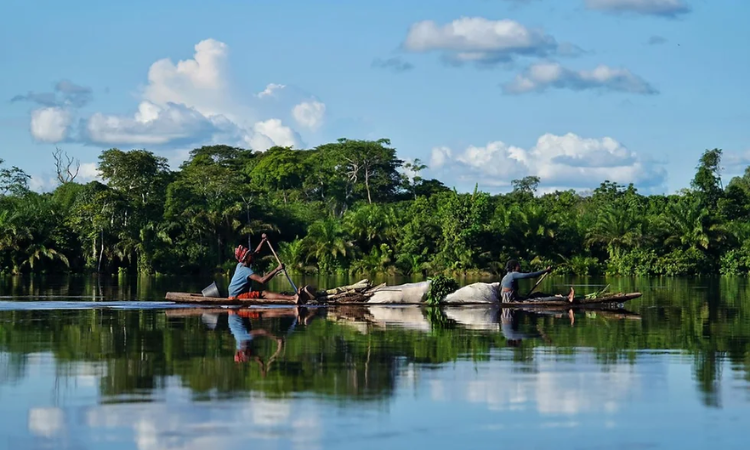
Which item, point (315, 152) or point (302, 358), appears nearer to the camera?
point (302, 358)

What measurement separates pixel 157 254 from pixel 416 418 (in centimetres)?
4194

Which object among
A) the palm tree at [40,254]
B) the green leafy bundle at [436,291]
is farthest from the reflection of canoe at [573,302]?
the palm tree at [40,254]

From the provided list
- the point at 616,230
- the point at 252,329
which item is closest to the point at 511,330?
the point at 252,329

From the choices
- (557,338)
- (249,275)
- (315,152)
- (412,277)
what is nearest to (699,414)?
(557,338)

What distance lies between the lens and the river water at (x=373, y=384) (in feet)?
28.0

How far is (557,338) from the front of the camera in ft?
51.7

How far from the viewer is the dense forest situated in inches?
1970

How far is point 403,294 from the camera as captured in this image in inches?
904

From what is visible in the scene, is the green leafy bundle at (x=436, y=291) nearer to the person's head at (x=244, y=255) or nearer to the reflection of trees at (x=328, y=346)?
the reflection of trees at (x=328, y=346)

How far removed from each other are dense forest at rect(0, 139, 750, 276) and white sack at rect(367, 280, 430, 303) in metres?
28.2

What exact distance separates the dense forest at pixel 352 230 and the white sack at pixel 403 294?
28.2 m

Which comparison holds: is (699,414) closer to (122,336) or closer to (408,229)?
(122,336)

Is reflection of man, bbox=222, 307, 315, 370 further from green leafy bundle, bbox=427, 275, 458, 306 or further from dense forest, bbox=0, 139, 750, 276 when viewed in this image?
dense forest, bbox=0, 139, 750, 276

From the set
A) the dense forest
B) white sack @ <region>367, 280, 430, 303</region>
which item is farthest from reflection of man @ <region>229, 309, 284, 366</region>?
the dense forest
